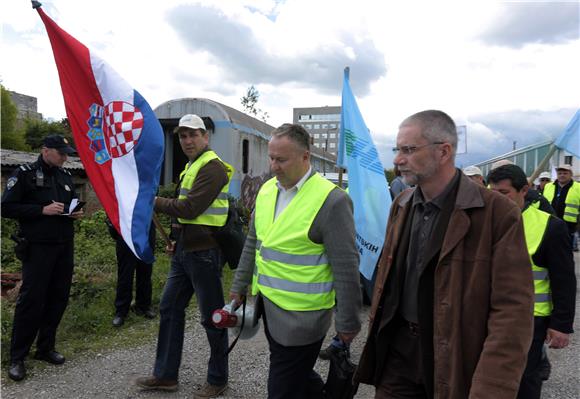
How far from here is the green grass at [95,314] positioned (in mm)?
4929

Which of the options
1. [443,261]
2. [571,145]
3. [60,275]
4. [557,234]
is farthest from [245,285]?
[571,145]

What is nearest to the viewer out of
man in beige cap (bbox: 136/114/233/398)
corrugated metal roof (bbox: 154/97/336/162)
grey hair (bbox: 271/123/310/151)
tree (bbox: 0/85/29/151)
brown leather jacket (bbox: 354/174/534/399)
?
brown leather jacket (bbox: 354/174/534/399)

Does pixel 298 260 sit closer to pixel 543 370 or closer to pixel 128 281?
pixel 543 370

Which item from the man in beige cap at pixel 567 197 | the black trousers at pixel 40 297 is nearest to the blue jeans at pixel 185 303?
the black trousers at pixel 40 297

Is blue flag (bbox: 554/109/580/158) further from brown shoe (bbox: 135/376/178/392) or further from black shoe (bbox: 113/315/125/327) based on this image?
black shoe (bbox: 113/315/125/327)

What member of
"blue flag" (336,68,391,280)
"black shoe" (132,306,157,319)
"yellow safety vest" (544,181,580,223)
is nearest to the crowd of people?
"black shoe" (132,306,157,319)

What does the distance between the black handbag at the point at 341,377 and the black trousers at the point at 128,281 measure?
3717 mm

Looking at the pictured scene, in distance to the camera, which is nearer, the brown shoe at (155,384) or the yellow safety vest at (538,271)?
the yellow safety vest at (538,271)

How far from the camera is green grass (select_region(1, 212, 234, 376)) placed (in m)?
4.93

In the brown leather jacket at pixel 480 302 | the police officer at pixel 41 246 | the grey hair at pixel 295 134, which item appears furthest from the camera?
the police officer at pixel 41 246

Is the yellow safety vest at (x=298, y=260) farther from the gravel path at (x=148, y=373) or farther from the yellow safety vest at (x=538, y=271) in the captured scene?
the gravel path at (x=148, y=373)

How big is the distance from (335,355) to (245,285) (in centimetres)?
82

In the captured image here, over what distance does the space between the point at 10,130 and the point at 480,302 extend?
42973mm

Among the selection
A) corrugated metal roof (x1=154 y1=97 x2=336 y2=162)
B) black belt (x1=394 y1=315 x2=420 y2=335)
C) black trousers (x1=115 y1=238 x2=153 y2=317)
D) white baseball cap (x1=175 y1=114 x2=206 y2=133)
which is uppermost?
corrugated metal roof (x1=154 y1=97 x2=336 y2=162)
